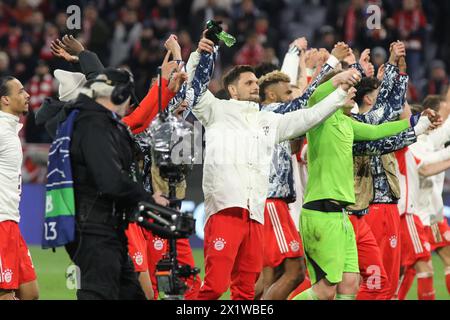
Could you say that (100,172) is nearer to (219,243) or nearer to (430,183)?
(219,243)

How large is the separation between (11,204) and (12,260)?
495mm

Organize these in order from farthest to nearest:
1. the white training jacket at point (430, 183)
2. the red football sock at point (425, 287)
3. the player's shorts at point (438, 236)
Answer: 1. the player's shorts at point (438, 236)
2. the white training jacket at point (430, 183)
3. the red football sock at point (425, 287)

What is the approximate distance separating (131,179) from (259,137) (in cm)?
241

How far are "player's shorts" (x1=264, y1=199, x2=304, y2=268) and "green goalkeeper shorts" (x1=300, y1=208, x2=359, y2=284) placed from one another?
148 cm

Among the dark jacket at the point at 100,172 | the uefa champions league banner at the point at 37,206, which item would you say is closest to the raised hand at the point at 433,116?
the dark jacket at the point at 100,172

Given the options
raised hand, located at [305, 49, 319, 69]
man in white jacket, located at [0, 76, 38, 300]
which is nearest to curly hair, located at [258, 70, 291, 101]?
raised hand, located at [305, 49, 319, 69]

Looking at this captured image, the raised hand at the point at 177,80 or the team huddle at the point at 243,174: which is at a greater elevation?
the raised hand at the point at 177,80

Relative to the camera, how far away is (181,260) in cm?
1041

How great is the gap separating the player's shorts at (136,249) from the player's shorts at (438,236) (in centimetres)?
413

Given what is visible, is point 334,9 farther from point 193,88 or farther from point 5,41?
point 193,88

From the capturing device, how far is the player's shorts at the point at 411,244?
12031 millimetres

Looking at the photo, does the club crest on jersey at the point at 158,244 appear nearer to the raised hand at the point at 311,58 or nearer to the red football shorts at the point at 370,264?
the red football shorts at the point at 370,264

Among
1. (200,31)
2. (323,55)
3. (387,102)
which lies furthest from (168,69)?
(200,31)

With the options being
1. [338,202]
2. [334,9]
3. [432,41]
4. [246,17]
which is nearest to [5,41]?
[246,17]
